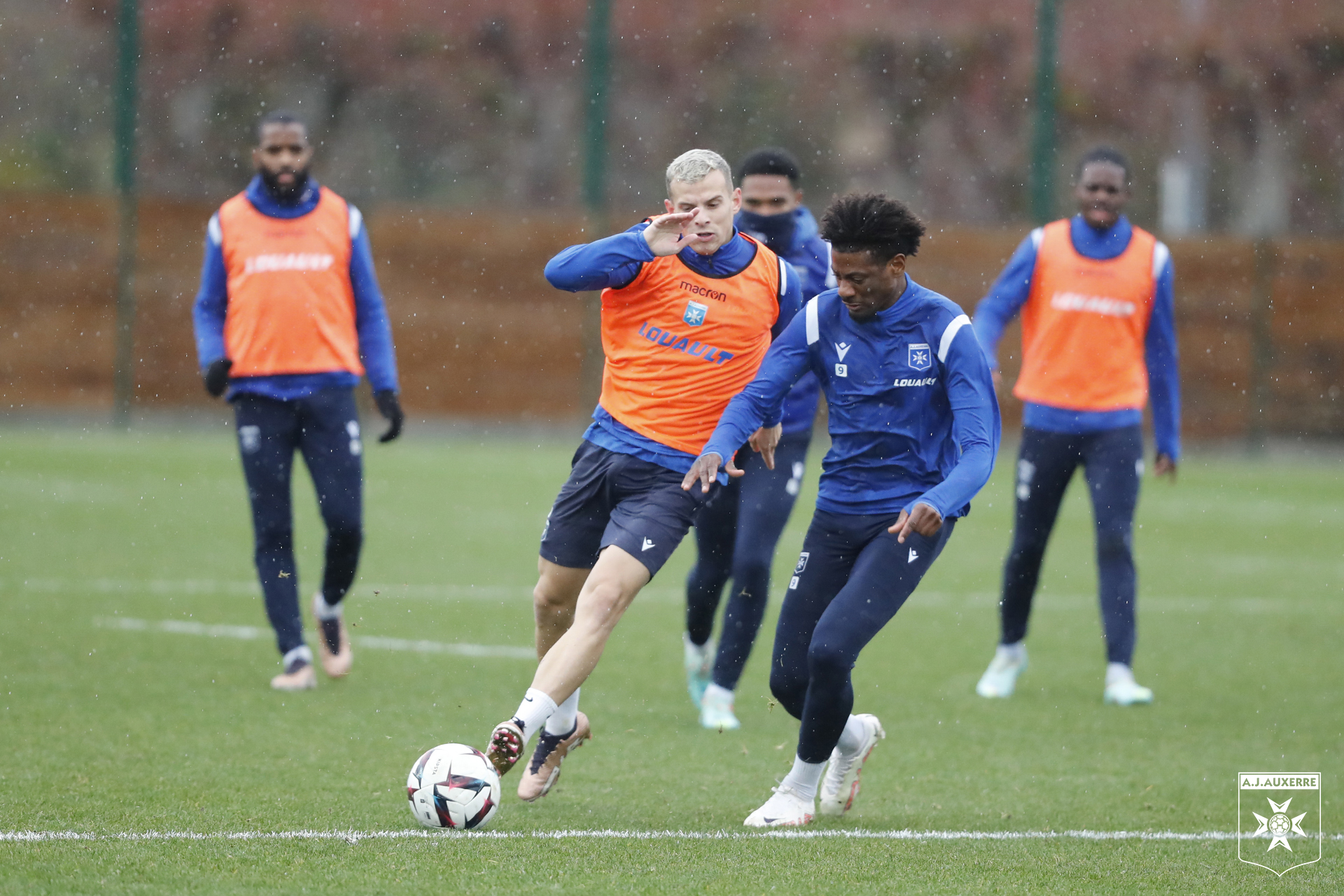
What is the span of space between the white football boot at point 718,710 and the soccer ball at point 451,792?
2.04 metres

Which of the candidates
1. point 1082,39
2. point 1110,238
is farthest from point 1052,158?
point 1110,238

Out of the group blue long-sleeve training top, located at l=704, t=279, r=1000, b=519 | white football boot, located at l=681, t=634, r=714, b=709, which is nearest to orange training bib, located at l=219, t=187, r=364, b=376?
white football boot, located at l=681, t=634, r=714, b=709

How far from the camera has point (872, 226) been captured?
5.16 m

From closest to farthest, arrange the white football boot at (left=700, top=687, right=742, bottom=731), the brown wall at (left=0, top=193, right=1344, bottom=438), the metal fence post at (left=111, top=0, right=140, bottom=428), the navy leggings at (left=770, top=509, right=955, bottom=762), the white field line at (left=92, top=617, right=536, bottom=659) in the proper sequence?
the navy leggings at (left=770, top=509, right=955, bottom=762) → the white football boot at (left=700, top=687, right=742, bottom=731) → the white field line at (left=92, top=617, right=536, bottom=659) → the brown wall at (left=0, top=193, right=1344, bottom=438) → the metal fence post at (left=111, top=0, right=140, bottom=428)

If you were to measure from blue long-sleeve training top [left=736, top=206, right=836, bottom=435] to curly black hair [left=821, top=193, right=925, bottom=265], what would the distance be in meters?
1.75

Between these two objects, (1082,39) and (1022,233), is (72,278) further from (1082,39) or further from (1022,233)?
(1082,39)

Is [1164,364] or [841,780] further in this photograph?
[1164,364]

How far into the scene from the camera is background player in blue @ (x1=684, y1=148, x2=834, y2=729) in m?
6.88

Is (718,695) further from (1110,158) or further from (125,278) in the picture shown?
(125,278)

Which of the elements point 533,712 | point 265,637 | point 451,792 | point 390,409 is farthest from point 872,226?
point 265,637

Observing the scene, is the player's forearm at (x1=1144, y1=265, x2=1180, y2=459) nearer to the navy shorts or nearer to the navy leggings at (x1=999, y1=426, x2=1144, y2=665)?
the navy leggings at (x1=999, y1=426, x2=1144, y2=665)

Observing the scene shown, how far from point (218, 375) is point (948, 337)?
350cm

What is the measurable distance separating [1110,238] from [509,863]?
477 centimetres

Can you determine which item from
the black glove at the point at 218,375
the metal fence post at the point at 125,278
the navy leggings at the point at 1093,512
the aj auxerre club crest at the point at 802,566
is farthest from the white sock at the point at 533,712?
the metal fence post at the point at 125,278
